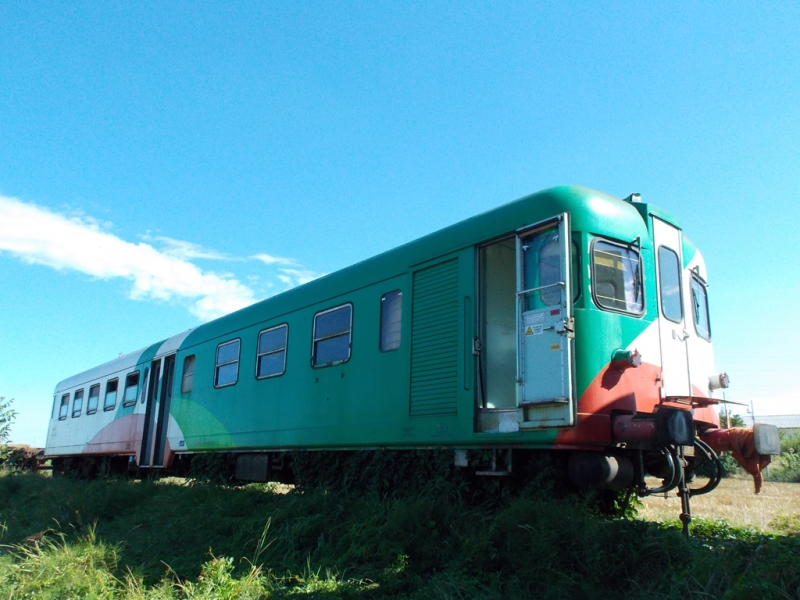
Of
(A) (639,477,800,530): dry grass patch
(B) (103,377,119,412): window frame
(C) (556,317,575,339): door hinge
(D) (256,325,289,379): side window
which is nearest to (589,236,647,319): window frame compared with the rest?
(C) (556,317,575,339): door hinge

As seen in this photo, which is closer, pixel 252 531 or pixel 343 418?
pixel 252 531

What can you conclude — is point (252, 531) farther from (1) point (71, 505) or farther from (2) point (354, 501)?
(1) point (71, 505)

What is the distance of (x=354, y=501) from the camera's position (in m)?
7.02

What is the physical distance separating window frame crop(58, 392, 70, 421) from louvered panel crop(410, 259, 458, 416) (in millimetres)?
15183

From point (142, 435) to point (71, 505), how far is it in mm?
4793

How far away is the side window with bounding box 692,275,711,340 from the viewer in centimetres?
716

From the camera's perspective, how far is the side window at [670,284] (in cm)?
663

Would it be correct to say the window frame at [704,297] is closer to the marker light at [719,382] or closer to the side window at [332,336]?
the marker light at [719,382]

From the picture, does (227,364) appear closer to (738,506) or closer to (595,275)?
(595,275)

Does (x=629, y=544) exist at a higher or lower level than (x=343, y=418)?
lower

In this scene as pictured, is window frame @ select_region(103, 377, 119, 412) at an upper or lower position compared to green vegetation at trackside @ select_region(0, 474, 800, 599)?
upper

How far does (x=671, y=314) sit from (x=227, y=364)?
288 inches

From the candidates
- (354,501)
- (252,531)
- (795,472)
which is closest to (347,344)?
(354,501)

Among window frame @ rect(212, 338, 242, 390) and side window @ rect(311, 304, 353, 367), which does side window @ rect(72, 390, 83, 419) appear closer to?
window frame @ rect(212, 338, 242, 390)
